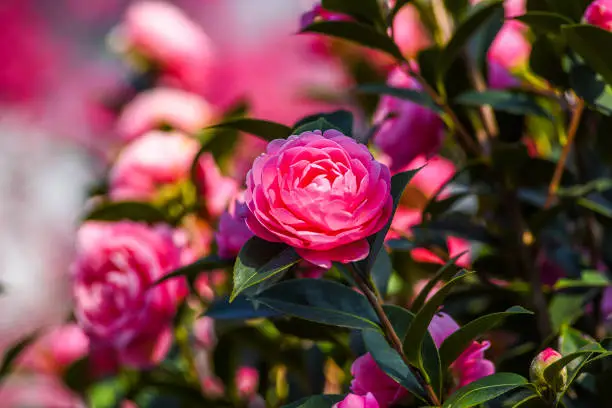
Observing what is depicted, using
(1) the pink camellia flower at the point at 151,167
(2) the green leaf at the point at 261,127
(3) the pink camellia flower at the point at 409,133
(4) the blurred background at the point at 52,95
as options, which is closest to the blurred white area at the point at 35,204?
(4) the blurred background at the point at 52,95

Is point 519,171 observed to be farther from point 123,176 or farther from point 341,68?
point 341,68

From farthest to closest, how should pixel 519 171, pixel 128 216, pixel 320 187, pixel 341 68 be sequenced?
pixel 341 68, pixel 128 216, pixel 519 171, pixel 320 187

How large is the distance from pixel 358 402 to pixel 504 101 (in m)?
0.29

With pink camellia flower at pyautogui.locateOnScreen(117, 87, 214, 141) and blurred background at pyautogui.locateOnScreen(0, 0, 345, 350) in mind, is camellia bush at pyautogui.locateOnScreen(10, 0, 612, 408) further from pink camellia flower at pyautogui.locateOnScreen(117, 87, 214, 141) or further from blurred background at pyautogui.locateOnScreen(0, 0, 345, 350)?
blurred background at pyautogui.locateOnScreen(0, 0, 345, 350)

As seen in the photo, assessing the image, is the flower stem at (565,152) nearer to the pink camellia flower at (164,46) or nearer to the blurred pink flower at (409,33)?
the blurred pink flower at (409,33)

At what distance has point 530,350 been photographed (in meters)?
0.60

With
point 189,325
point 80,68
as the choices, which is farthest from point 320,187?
point 80,68

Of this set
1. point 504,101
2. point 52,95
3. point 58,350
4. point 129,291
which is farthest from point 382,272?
point 52,95

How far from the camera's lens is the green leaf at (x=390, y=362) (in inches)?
18.2

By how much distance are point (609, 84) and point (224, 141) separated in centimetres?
43

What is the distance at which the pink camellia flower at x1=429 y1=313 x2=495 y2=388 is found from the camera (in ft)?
1.57

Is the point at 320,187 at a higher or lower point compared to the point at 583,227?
higher

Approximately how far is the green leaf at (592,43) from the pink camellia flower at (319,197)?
0.59 ft

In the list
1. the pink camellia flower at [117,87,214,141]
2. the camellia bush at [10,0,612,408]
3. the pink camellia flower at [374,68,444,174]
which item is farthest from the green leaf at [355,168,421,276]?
the pink camellia flower at [117,87,214,141]
